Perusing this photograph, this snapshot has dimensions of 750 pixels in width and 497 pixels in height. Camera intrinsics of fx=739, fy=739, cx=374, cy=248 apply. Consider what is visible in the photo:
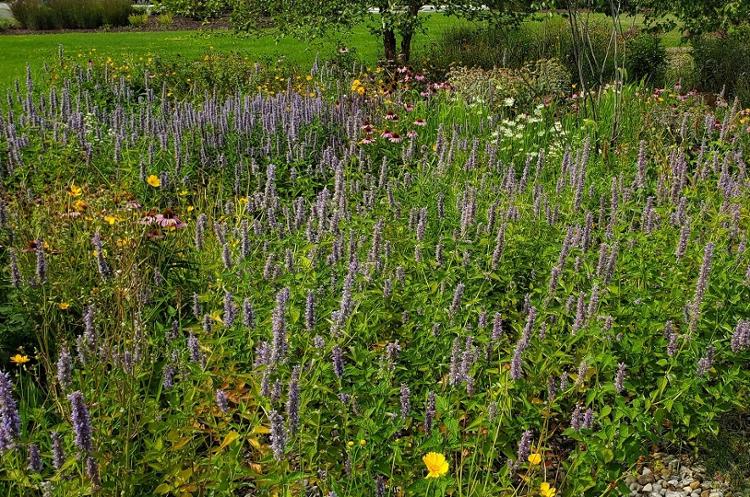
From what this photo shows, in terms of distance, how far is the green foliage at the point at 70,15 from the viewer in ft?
92.1

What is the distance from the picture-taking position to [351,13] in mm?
12391

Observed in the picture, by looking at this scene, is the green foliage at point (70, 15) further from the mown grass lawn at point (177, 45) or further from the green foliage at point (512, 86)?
the green foliage at point (512, 86)

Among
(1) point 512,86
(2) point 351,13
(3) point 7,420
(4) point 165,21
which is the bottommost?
(3) point 7,420

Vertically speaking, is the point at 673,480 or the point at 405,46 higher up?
the point at 405,46

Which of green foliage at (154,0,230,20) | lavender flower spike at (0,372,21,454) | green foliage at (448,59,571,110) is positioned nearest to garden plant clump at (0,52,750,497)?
lavender flower spike at (0,372,21,454)

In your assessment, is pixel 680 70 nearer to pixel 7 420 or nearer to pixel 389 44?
pixel 389 44

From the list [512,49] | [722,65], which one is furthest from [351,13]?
[722,65]

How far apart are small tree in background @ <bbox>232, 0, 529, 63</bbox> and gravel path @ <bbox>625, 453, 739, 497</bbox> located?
959 centimetres

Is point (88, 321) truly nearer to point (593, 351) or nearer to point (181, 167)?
point (593, 351)

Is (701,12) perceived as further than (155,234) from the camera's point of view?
Yes

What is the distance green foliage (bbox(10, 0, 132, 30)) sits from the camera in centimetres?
2806

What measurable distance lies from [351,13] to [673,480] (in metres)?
10.5

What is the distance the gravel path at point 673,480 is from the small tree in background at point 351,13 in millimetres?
9586

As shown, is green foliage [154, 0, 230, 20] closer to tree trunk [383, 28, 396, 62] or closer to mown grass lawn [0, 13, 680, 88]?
mown grass lawn [0, 13, 680, 88]
